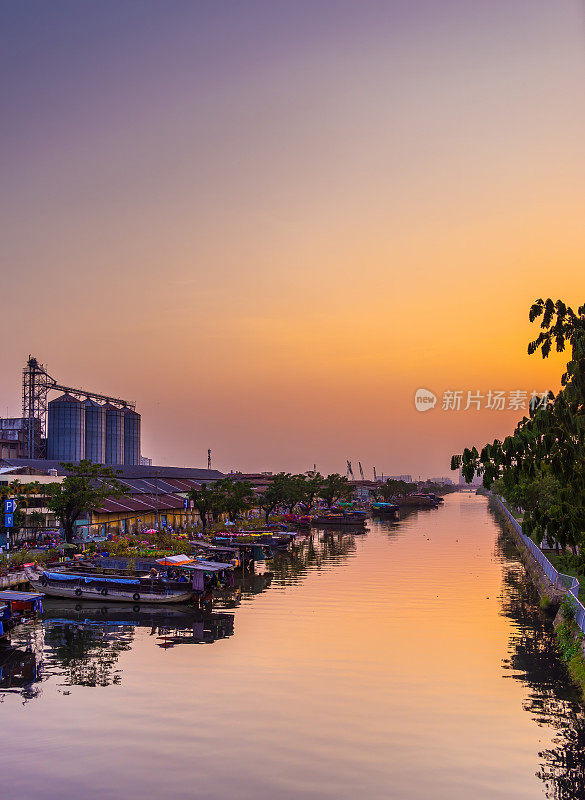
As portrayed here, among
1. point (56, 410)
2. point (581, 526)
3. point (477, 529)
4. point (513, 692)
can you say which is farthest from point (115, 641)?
point (56, 410)

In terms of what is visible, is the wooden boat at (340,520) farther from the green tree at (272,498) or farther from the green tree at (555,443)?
the green tree at (555,443)

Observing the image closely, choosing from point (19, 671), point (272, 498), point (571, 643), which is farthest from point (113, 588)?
point (272, 498)

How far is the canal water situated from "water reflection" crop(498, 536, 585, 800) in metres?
0.11

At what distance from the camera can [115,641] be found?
4844cm

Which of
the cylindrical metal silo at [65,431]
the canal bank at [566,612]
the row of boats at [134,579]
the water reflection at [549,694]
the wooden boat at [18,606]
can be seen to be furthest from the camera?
the cylindrical metal silo at [65,431]

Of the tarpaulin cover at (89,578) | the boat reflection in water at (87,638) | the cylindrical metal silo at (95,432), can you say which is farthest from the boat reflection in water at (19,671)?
the cylindrical metal silo at (95,432)

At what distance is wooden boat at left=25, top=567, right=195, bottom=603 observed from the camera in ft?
198

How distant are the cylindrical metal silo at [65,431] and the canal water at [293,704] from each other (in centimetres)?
12109

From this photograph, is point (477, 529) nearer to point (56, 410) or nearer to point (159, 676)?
point (56, 410)

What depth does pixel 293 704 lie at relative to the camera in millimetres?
33938

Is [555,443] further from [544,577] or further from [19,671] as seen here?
[544,577]

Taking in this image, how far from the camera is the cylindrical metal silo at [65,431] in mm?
177125

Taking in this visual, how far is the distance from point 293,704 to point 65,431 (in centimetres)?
15518

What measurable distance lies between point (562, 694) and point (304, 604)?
1133 inches
